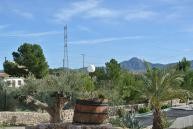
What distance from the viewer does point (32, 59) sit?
207 ft

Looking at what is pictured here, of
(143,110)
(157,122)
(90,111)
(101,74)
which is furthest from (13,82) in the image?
(90,111)

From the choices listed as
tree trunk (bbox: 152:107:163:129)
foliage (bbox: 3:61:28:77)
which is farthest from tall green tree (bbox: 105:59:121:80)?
tree trunk (bbox: 152:107:163:129)

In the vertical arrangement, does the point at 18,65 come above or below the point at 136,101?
above

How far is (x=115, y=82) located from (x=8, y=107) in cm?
1502

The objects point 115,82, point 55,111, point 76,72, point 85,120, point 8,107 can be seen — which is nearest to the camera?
point 85,120

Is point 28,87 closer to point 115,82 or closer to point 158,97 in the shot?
point 115,82

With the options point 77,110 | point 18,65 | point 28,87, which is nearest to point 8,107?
point 28,87

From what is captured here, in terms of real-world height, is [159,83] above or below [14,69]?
below

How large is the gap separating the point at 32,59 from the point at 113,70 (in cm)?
1473

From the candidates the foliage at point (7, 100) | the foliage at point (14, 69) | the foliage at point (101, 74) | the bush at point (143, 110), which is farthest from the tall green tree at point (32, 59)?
the foliage at point (7, 100)

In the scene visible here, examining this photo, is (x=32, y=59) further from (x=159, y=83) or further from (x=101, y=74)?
(x=159, y=83)

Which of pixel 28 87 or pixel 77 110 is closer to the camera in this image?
pixel 77 110

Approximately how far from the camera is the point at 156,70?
19.0 m

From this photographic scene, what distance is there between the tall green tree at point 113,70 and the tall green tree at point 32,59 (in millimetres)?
11559
